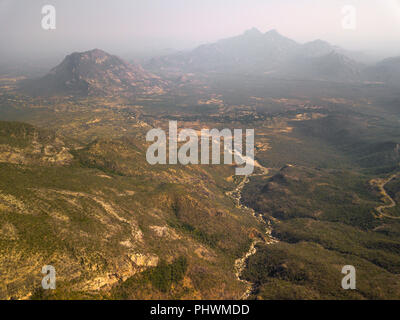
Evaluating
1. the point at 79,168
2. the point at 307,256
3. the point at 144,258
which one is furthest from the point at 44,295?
the point at 307,256

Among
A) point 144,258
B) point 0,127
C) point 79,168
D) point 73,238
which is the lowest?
point 144,258

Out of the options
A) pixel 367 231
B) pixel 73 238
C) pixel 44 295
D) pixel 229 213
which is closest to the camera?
pixel 44 295

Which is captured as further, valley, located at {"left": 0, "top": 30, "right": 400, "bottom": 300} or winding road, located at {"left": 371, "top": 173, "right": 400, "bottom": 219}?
winding road, located at {"left": 371, "top": 173, "right": 400, "bottom": 219}

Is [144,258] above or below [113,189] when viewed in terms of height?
below

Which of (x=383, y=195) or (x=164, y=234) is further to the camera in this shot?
(x=383, y=195)

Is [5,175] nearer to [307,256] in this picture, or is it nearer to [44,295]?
[44,295]

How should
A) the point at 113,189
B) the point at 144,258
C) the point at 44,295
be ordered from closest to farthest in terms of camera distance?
1. the point at 44,295
2. the point at 144,258
3. the point at 113,189

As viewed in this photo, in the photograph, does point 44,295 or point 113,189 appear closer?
point 44,295

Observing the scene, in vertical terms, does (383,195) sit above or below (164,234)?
above

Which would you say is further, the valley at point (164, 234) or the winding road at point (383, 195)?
the winding road at point (383, 195)

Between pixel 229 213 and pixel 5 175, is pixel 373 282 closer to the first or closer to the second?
pixel 229 213
